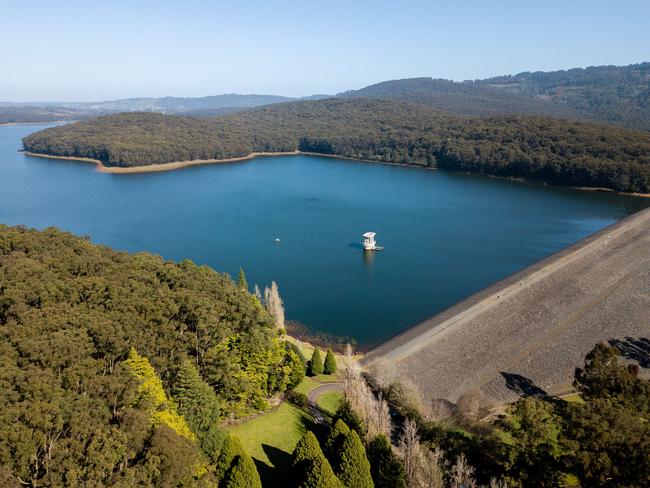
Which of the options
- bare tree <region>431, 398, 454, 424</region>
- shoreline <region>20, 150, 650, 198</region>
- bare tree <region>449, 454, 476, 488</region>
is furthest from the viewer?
shoreline <region>20, 150, 650, 198</region>

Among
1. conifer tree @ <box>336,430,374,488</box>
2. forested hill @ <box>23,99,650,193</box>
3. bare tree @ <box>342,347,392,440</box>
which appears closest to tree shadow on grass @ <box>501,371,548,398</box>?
bare tree @ <box>342,347,392,440</box>

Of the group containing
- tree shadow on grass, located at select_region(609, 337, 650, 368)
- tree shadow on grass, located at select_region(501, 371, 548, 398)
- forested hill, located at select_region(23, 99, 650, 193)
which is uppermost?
forested hill, located at select_region(23, 99, 650, 193)

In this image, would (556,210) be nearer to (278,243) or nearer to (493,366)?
(278,243)

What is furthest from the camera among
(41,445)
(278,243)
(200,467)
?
(278,243)

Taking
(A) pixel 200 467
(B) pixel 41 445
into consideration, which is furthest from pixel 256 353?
(B) pixel 41 445

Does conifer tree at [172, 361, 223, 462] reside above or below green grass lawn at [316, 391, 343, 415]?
above

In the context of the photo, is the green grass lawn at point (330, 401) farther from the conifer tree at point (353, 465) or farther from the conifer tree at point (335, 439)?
the conifer tree at point (353, 465)

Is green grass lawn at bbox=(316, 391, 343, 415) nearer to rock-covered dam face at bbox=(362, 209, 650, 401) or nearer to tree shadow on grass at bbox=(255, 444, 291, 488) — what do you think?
rock-covered dam face at bbox=(362, 209, 650, 401)
